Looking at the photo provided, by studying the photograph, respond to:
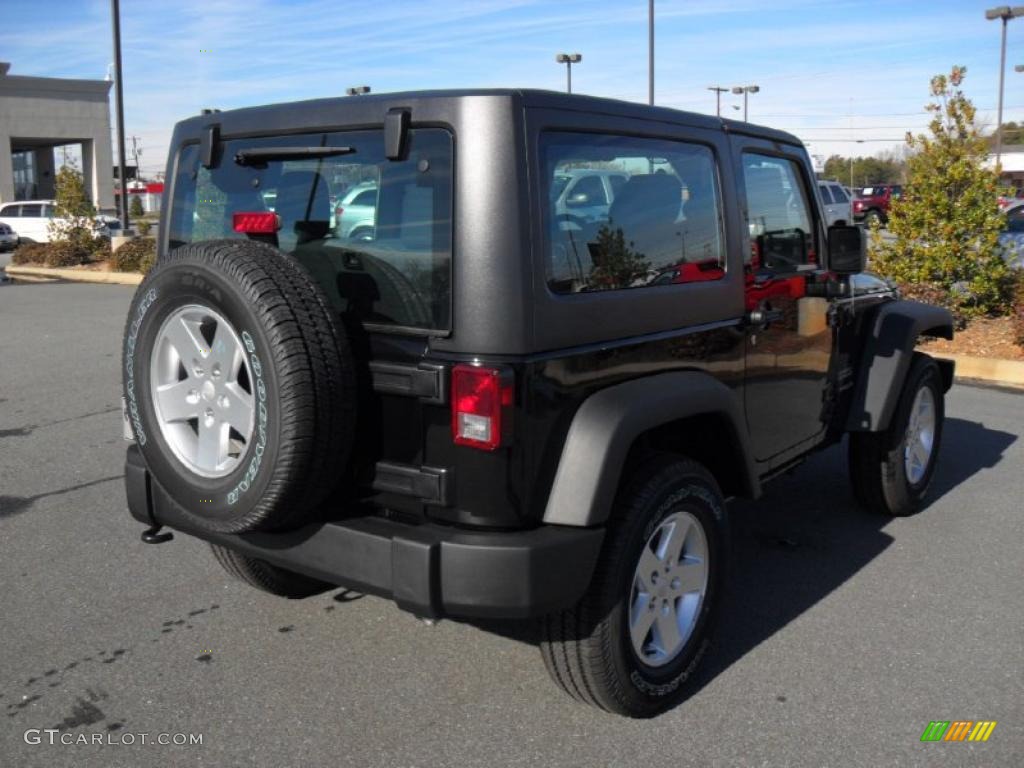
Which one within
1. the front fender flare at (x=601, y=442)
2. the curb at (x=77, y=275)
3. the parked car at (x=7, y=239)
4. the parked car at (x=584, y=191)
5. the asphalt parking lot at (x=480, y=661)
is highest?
the parked car at (x=7, y=239)

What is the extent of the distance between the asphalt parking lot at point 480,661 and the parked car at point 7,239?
2921cm

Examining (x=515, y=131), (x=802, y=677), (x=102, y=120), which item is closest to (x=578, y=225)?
(x=515, y=131)

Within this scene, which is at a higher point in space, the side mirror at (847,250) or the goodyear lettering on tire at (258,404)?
the side mirror at (847,250)

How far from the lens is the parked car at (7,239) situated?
101 ft

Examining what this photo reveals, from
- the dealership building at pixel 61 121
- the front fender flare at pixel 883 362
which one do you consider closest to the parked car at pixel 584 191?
the front fender flare at pixel 883 362

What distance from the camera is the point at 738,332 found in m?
3.65

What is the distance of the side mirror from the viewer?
4246mm

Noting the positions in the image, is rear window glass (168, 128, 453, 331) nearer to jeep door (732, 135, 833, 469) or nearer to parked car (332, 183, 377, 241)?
parked car (332, 183, 377, 241)

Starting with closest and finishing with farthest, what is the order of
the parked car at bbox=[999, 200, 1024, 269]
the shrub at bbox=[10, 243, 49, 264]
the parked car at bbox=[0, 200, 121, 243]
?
the parked car at bbox=[999, 200, 1024, 269]
the shrub at bbox=[10, 243, 49, 264]
the parked car at bbox=[0, 200, 121, 243]

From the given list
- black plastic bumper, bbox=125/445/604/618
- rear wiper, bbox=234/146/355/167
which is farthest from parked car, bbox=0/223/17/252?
black plastic bumper, bbox=125/445/604/618

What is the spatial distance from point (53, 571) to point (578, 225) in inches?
114

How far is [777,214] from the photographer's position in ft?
13.4

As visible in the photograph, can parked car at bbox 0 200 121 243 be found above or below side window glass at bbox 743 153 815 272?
above

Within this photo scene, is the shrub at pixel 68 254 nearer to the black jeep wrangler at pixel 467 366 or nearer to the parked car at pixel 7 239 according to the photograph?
the parked car at pixel 7 239
